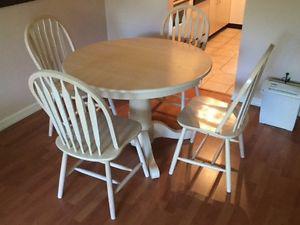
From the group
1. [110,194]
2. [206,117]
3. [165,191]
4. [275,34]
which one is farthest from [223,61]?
[110,194]

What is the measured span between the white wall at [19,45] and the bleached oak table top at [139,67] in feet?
2.47

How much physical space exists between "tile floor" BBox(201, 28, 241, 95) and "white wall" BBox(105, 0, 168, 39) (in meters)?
0.80

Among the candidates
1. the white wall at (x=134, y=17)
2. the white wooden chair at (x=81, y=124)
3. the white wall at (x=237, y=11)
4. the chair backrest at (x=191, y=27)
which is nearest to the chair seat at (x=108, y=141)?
the white wooden chair at (x=81, y=124)

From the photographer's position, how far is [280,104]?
2.50 metres

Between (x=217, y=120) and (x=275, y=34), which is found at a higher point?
(x=275, y=34)

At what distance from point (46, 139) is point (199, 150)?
1.21 m

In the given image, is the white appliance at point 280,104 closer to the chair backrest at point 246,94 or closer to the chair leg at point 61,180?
the chair backrest at point 246,94

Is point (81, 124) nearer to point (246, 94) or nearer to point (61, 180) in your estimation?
point (61, 180)

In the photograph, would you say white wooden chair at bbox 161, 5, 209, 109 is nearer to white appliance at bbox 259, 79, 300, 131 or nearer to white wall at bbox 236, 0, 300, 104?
white wall at bbox 236, 0, 300, 104

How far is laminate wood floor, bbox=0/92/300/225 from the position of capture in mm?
1785

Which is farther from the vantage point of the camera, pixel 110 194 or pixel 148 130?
pixel 148 130

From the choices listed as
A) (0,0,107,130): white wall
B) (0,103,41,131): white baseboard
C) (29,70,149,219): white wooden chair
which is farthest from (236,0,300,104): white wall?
(0,103,41,131): white baseboard

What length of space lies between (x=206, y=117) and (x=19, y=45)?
5.52 ft

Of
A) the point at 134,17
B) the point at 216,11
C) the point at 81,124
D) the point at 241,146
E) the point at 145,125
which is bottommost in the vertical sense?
the point at 241,146
